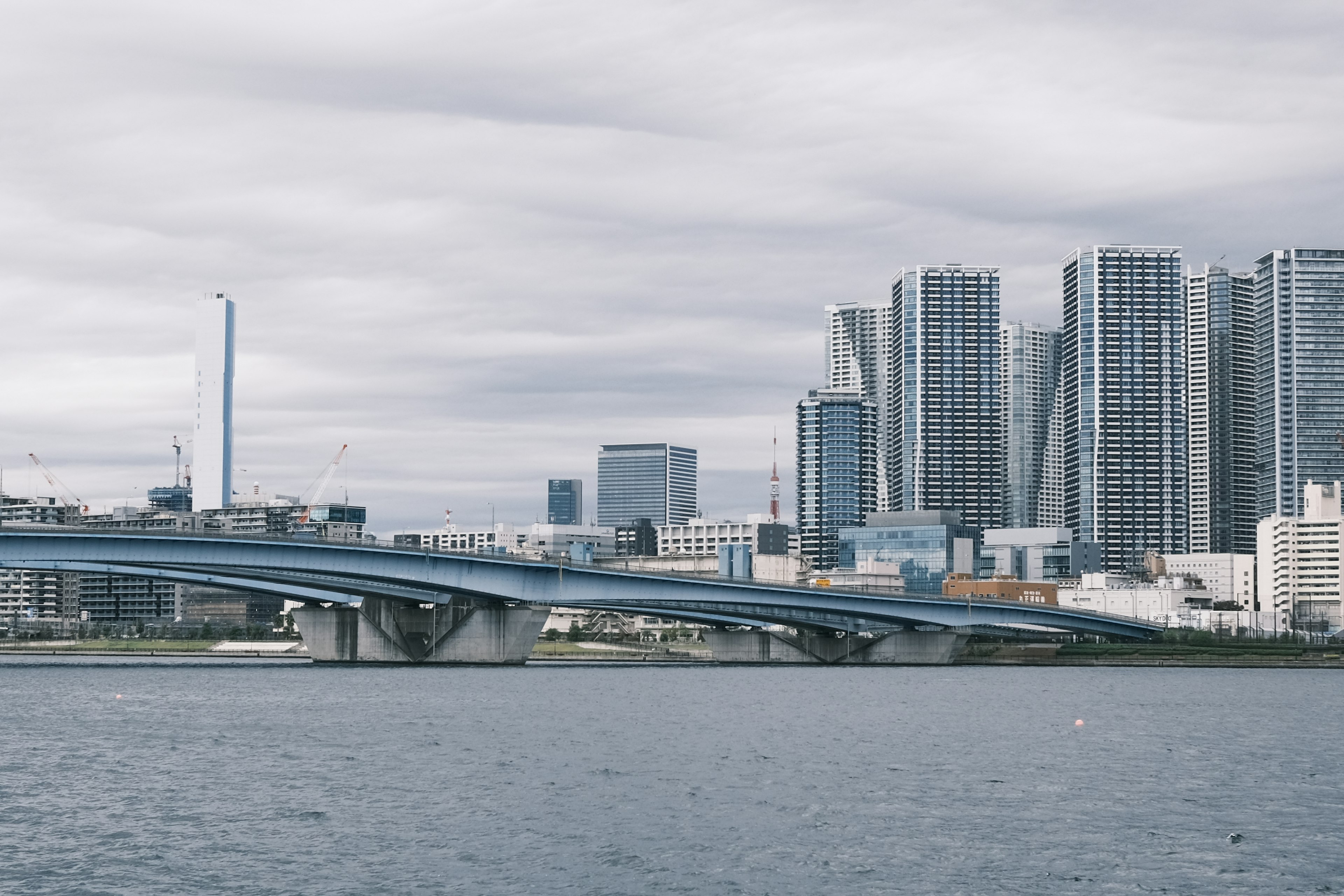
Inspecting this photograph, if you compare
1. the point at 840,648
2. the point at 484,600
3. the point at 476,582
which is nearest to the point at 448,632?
the point at 484,600

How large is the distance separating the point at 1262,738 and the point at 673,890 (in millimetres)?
51062

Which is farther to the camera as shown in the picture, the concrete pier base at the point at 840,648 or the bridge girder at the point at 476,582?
the concrete pier base at the point at 840,648

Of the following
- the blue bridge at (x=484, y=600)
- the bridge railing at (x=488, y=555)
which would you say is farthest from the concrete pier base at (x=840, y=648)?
the bridge railing at (x=488, y=555)

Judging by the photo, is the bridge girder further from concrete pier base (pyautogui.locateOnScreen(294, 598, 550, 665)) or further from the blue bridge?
concrete pier base (pyautogui.locateOnScreen(294, 598, 550, 665))

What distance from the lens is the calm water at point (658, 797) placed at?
136 ft

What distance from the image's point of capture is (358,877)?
133ft

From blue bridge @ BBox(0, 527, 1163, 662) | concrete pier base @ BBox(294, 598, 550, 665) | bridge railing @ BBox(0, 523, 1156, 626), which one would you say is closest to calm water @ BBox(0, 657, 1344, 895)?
bridge railing @ BBox(0, 523, 1156, 626)

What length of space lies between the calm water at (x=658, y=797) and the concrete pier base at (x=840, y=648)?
73338 millimetres

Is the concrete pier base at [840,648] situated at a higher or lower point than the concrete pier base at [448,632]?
lower

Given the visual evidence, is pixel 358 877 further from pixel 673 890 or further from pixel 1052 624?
pixel 1052 624

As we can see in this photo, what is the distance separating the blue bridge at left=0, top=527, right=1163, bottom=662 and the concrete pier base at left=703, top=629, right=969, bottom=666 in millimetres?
145

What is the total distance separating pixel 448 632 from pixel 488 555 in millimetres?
9683

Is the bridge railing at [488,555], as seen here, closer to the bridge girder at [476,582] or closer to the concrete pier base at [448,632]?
the bridge girder at [476,582]

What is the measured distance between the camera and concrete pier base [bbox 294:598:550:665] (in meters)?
155
